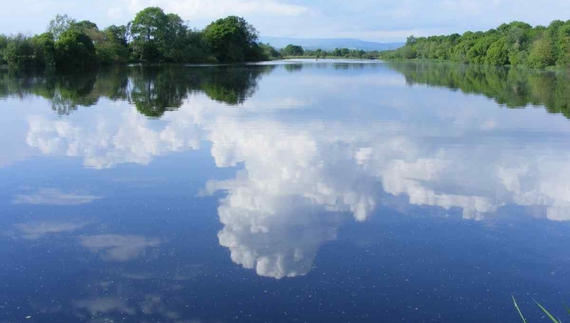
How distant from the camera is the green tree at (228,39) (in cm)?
9081

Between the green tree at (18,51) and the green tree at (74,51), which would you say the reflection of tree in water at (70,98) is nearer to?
the green tree at (74,51)

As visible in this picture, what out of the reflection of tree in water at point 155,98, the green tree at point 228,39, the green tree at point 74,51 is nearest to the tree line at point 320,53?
the green tree at point 228,39

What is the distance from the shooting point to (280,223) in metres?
8.05

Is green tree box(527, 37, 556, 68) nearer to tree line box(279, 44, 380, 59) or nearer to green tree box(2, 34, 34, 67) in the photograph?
green tree box(2, 34, 34, 67)

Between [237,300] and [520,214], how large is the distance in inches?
214

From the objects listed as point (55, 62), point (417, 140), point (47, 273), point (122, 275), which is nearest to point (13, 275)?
point (47, 273)

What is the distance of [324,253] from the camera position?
6.99 m

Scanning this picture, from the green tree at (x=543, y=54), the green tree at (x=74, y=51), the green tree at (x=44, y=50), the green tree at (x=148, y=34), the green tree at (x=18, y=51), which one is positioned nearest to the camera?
the green tree at (x=18, y=51)

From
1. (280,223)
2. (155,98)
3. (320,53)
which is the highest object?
(320,53)

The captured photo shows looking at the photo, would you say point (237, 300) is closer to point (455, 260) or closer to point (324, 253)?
point (324, 253)

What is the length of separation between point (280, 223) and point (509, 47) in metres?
89.3

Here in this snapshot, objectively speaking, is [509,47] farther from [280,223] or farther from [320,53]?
[280,223]

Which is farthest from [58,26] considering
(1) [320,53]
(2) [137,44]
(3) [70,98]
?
(1) [320,53]

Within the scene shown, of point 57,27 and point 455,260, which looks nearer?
point 455,260
